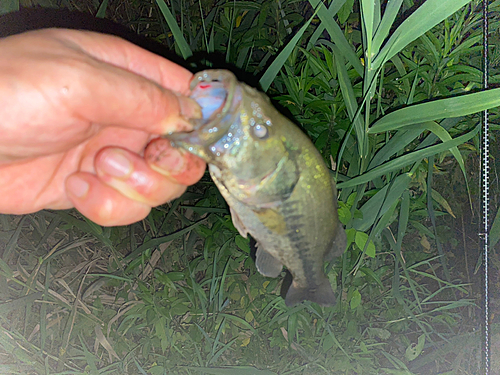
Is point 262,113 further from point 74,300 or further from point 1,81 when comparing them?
Answer: point 74,300

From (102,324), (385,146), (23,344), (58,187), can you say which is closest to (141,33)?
(58,187)

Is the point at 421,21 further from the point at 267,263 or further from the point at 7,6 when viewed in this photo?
the point at 7,6

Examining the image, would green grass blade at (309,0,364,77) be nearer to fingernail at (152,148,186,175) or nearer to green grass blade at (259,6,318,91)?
green grass blade at (259,6,318,91)

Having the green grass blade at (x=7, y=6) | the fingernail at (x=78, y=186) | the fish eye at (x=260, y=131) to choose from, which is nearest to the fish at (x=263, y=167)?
the fish eye at (x=260, y=131)

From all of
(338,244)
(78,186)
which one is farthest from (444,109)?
(78,186)

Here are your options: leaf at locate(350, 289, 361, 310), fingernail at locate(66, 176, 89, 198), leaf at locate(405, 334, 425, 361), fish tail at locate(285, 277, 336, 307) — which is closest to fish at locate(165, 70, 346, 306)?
fish tail at locate(285, 277, 336, 307)

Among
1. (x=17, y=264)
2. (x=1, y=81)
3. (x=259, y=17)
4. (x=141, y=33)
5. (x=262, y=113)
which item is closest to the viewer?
(x=1, y=81)
